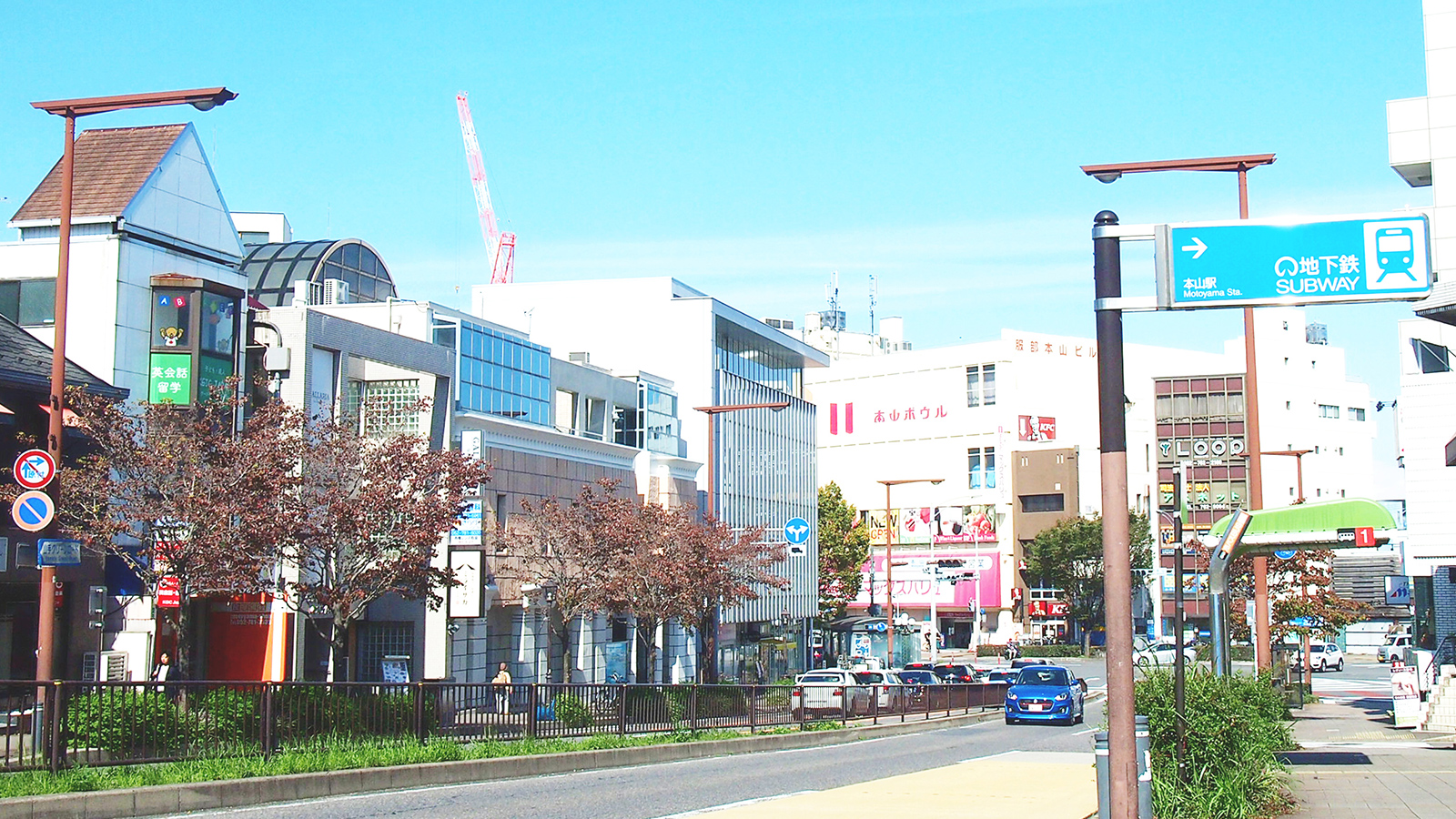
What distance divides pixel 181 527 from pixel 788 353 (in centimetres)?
4838

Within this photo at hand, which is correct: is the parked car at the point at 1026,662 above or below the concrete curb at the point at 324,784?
below

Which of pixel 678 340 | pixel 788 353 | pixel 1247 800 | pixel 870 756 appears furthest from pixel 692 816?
pixel 788 353

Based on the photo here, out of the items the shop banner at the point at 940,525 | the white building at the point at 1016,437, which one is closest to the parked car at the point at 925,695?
the white building at the point at 1016,437

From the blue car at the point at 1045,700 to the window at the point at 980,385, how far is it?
74.5 metres

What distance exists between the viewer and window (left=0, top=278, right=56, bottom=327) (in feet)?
106

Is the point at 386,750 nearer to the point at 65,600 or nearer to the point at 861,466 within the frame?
the point at 65,600

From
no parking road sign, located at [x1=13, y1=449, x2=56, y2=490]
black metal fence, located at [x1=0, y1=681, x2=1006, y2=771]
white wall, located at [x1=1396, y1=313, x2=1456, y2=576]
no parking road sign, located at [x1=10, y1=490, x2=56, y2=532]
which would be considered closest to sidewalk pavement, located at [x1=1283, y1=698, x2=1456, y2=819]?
white wall, located at [x1=1396, y1=313, x2=1456, y2=576]

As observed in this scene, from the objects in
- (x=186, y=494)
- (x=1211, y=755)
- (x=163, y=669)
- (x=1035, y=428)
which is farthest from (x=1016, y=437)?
(x=1211, y=755)

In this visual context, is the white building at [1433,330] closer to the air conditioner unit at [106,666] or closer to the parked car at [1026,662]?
the parked car at [1026,662]

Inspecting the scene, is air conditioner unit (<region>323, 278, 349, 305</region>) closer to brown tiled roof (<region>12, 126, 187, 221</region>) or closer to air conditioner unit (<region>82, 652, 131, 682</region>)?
brown tiled roof (<region>12, 126, 187, 221</region>)

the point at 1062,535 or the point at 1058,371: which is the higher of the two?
the point at 1058,371

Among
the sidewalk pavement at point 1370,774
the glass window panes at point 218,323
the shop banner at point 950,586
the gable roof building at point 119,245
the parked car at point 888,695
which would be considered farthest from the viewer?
the shop banner at point 950,586

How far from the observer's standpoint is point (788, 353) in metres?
71.9

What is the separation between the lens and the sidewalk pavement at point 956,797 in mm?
16266
